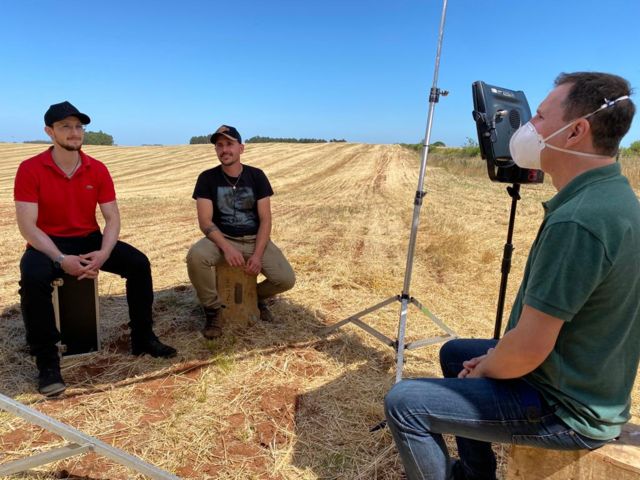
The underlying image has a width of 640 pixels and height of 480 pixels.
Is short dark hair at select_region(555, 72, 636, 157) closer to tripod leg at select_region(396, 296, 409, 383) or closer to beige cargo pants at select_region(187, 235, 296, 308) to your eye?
tripod leg at select_region(396, 296, 409, 383)

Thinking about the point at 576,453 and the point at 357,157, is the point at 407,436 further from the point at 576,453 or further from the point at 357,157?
the point at 357,157

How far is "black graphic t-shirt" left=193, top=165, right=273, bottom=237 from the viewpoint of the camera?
3809mm

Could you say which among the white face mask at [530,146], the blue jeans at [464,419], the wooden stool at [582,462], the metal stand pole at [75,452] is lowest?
the metal stand pole at [75,452]

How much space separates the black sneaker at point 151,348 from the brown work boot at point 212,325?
0.32 m

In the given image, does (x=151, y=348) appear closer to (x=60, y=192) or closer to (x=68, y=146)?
(x=60, y=192)

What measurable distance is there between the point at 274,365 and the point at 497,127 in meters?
2.10

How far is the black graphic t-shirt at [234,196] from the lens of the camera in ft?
12.5

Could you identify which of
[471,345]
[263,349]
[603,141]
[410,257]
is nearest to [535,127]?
[603,141]

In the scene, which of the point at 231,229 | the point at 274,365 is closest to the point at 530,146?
the point at 274,365

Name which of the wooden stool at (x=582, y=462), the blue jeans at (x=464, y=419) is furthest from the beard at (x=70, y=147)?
the wooden stool at (x=582, y=462)

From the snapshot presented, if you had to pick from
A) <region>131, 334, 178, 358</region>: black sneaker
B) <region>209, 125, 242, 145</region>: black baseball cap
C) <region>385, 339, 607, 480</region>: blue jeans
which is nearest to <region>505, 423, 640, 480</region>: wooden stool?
<region>385, 339, 607, 480</region>: blue jeans

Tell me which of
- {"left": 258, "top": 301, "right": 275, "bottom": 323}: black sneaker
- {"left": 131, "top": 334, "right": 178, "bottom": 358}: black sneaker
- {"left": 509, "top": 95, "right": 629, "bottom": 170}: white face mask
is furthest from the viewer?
{"left": 258, "top": 301, "right": 275, "bottom": 323}: black sneaker

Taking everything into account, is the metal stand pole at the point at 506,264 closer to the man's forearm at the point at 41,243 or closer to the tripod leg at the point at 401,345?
the tripod leg at the point at 401,345

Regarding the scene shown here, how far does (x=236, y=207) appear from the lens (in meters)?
3.88
